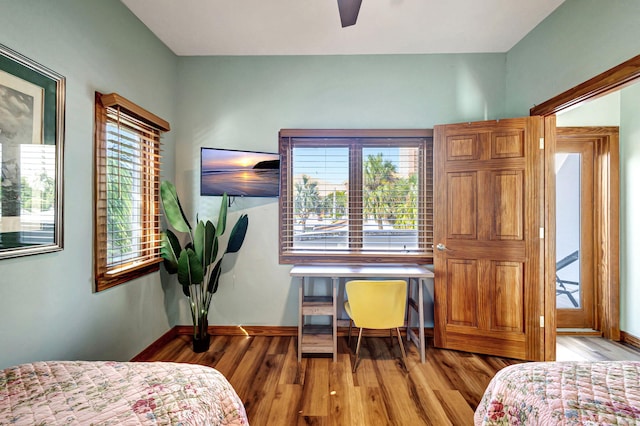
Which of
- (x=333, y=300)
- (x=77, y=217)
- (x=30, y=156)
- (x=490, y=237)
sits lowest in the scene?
(x=333, y=300)

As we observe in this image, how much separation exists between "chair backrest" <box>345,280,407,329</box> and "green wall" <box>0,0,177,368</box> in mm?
1825

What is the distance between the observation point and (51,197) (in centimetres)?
172

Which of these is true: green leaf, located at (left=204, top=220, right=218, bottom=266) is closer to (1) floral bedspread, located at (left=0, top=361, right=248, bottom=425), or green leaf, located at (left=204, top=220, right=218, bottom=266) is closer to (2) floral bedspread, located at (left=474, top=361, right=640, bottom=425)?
(1) floral bedspread, located at (left=0, top=361, right=248, bottom=425)

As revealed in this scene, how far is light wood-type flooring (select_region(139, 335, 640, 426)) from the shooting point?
189 cm

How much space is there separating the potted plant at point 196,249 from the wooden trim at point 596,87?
284cm

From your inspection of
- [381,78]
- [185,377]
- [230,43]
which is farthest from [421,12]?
[185,377]

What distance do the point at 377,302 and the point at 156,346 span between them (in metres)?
2.07

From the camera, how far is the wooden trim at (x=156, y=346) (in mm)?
2520

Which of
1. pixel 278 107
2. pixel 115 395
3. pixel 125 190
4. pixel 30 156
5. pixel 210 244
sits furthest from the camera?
pixel 278 107

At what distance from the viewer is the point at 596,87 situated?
2070 millimetres

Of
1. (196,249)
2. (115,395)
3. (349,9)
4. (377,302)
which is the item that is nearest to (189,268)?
(196,249)

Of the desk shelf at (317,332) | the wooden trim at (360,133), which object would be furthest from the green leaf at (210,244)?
the wooden trim at (360,133)

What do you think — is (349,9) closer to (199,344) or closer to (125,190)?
(125,190)

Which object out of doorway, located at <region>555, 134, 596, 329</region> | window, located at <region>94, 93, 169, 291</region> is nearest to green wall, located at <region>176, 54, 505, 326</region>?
window, located at <region>94, 93, 169, 291</region>
